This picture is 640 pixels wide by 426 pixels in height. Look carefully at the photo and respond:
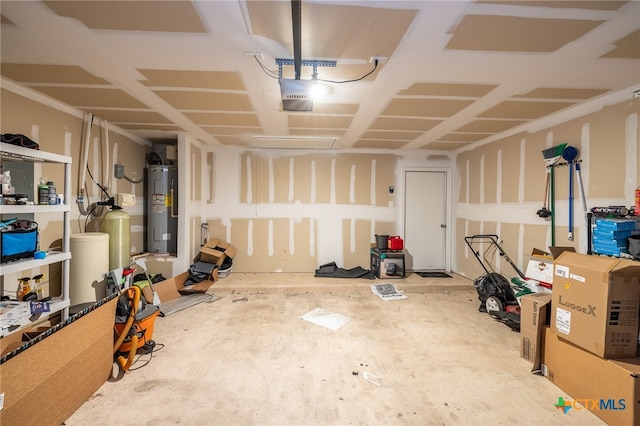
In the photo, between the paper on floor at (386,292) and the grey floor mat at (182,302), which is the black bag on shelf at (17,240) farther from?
the paper on floor at (386,292)

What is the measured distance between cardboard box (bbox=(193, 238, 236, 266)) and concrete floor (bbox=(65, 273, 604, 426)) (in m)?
1.08

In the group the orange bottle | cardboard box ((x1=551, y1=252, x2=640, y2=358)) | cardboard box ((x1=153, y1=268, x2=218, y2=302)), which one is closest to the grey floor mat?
cardboard box ((x1=153, y1=268, x2=218, y2=302))

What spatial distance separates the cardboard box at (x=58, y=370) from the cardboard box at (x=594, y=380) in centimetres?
307

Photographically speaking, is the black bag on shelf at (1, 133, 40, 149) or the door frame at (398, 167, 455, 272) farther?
the door frame at (398, 167, 455, 272)

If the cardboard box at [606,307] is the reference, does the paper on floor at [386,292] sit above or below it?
below

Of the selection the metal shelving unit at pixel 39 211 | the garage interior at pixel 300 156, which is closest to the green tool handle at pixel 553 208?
the garage interior at pixel 300 156

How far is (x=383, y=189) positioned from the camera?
4988 millimetres

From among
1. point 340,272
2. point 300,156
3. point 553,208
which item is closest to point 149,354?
point 340,272

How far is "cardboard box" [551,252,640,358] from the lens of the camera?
165 centimetres

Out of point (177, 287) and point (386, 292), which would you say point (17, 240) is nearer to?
point (177, 287)

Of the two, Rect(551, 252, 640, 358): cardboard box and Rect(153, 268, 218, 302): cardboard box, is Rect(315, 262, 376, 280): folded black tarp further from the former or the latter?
Rect(551, 252, 640, 358): cardboard box

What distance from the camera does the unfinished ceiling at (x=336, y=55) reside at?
146 cm

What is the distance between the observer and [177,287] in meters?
3.85

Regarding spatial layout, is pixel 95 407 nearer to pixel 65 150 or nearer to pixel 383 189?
pixel 65 150
